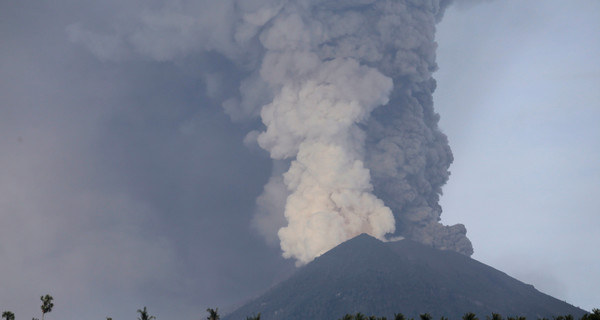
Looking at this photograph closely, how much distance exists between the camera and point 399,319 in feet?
167

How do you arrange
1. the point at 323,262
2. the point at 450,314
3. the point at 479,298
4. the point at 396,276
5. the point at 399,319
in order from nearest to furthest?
1. the point at 399,319
2. the point at 450,314
3. the point at 479,298
4. the point at 396,276
5. the point at 323,262

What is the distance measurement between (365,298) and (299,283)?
17.8 m

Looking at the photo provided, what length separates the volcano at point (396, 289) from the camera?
109 meters

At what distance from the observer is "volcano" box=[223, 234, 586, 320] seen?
357 feet

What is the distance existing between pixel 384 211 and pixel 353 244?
14687mm

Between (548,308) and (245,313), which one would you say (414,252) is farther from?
(245,313)

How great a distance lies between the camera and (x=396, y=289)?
4552 inches

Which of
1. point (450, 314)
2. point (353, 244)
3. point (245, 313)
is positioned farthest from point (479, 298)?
point (245, 313)

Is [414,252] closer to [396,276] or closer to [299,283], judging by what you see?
[396,276]

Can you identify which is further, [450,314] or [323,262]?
[323,262]

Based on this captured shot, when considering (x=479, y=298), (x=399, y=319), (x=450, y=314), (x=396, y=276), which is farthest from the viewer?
(x=396, y=276)

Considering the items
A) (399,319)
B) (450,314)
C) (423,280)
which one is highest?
(423,280)

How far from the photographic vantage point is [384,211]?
12044 centimetres

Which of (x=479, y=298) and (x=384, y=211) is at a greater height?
(x=384, y=211)
